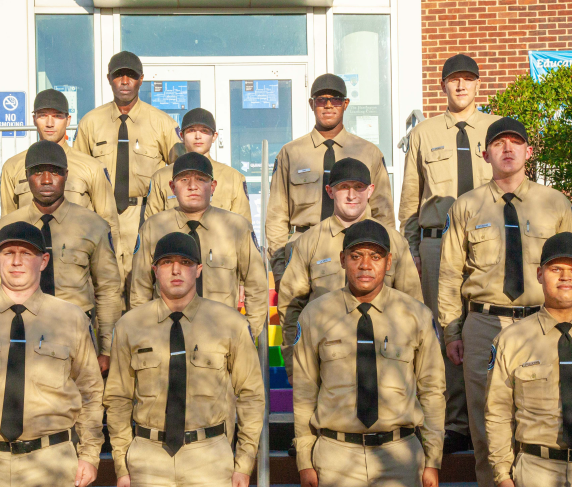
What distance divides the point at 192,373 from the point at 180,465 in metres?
0.47

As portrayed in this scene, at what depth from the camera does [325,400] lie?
418 centimetres

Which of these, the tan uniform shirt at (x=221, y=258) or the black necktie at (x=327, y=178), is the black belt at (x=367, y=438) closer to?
the tan uniform shirt at (x=221, y=258)

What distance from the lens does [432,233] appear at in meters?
5.92

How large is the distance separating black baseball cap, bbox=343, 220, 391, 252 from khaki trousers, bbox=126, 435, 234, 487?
129 centimetres

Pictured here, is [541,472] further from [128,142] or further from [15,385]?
[128,142]

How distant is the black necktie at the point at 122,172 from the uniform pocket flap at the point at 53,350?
2.44 m

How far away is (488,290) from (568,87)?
351 centimetres

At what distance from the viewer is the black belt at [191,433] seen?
13.4 feet

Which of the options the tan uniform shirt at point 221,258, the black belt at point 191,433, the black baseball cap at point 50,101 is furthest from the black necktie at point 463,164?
the black baseball cap at point 50,101

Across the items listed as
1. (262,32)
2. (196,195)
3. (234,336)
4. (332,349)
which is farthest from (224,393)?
(262,32)

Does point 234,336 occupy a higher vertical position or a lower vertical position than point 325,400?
higher

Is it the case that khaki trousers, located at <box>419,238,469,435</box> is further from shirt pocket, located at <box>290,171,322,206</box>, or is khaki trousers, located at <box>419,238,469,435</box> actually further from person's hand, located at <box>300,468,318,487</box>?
person's hand, located at <box>300,468,318,487</box>

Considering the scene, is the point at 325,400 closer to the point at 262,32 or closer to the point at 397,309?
the point at 397,309

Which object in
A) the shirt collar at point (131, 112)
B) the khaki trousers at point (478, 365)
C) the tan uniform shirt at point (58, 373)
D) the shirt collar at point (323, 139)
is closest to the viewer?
the tan uniform shirt at point (58, 373)
